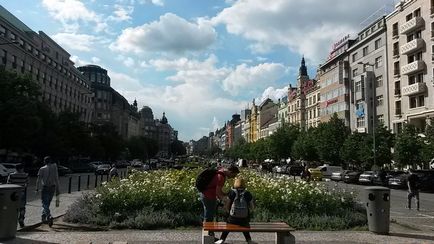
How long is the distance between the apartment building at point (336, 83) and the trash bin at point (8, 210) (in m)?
71.6

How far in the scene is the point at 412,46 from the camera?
184 ft

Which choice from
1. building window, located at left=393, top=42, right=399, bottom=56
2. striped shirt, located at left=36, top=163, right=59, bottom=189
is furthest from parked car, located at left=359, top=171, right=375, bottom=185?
striped shirt, located at left=36, top=163, right=59, bottom=189

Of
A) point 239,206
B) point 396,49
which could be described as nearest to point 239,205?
point 239,206

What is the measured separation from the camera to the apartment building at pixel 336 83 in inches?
3113

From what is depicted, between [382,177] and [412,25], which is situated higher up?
[412,25]

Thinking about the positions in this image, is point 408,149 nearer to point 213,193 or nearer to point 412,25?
point 412,25

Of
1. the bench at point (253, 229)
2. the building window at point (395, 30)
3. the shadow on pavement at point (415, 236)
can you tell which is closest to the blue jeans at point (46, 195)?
the bench at point (253, 229)

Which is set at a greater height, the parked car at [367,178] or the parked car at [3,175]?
the parked car at [367,178]

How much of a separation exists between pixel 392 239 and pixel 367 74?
198ft

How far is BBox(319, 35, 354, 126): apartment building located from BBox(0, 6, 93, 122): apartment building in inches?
1642

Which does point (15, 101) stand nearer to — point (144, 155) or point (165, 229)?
point (165, 229)

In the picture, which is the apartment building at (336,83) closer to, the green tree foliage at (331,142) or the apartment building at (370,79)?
the apartment building at (370,79)

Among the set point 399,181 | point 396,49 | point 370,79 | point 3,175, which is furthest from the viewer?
point 370,79

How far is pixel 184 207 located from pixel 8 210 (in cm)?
510
